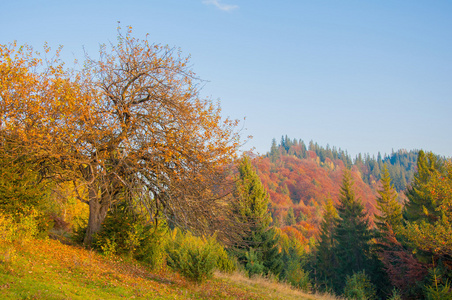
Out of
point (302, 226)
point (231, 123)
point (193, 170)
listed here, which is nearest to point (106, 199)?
point (193, 170)

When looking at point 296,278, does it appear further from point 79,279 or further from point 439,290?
point 79,279

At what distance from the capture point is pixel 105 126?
11.1 m

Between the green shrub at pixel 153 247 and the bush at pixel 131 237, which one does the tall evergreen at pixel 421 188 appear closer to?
the green shrub at pixel 153 247

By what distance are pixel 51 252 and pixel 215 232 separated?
5.68m

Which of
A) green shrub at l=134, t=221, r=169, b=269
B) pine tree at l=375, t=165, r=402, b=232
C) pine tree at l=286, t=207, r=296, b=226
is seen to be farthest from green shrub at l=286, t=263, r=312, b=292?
pine tree at l=286, t=207, r=296, b=226

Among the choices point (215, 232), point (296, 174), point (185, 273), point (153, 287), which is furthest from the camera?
point (296, 174)

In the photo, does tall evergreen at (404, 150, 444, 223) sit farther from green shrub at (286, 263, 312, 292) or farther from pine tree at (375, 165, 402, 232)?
green shrub at (286, 263, 312, 292)

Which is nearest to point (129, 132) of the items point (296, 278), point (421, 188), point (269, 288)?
point (269, 288)

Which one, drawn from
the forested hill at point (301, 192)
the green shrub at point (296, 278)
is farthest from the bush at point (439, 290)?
the forested hill at point (301, 192)

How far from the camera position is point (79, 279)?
866cm

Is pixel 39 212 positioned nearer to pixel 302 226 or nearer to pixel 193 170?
pixel 193 170

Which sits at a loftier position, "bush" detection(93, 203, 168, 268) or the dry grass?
"bush" detection(93, 203, 168, 268)

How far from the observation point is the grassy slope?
7.44 m

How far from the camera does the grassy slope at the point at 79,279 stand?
7.44m
